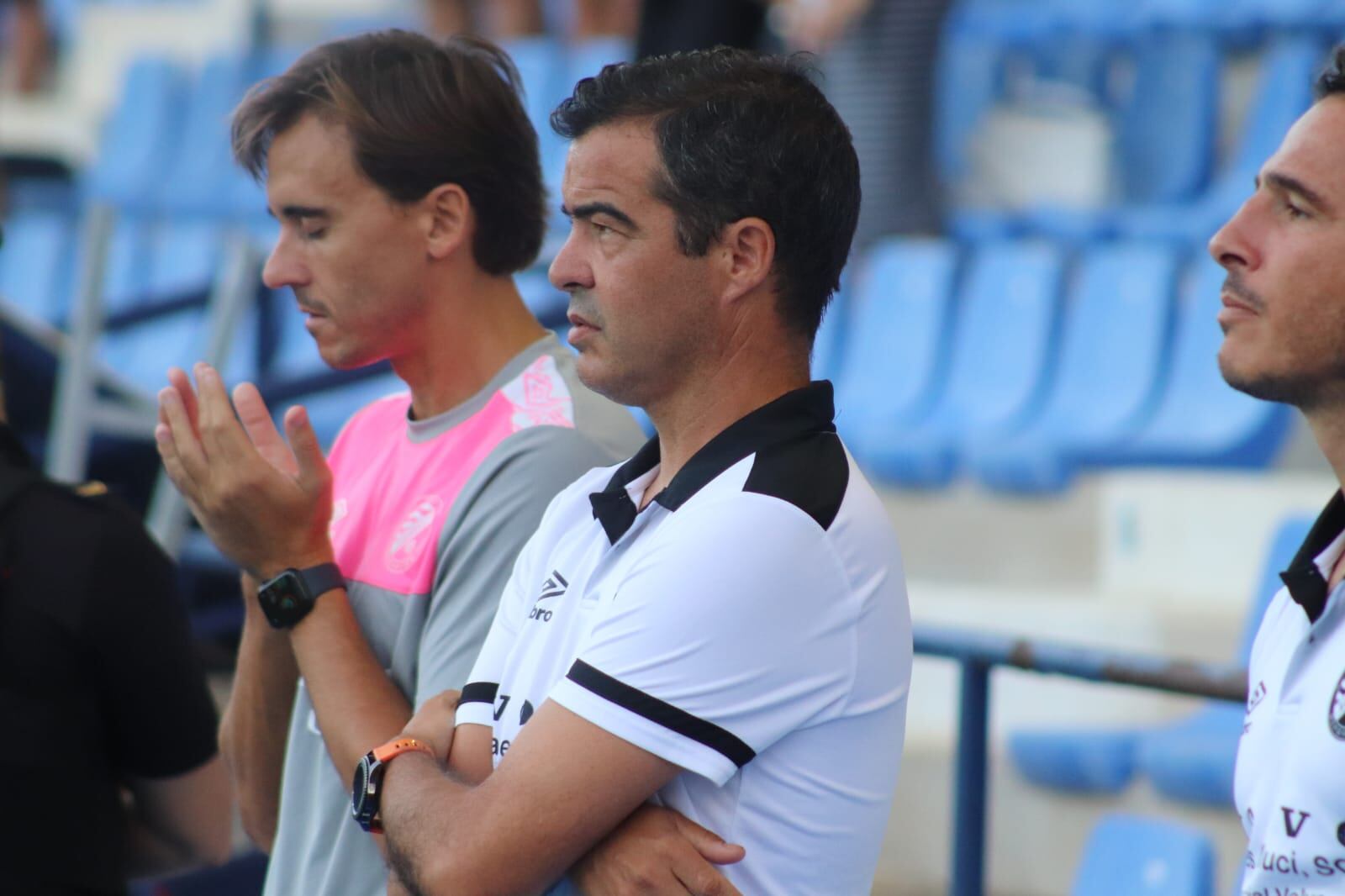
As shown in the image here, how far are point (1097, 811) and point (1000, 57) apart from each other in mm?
3763

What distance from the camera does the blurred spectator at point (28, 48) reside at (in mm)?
11055

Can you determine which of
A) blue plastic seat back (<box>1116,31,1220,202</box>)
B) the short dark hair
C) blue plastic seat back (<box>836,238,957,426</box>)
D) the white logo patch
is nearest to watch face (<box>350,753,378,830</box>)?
the white logo patch

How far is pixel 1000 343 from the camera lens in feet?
19.1

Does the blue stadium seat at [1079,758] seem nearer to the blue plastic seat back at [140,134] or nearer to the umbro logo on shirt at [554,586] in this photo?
the umbro logo on shirt at [554,586]

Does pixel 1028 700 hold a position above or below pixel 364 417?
below

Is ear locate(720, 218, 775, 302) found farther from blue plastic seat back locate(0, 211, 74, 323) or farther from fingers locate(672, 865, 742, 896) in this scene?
blue plastic seat back locate(0, 211, 74, 323)

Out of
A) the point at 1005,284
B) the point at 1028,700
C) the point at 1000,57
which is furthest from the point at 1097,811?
the point at 1000,57

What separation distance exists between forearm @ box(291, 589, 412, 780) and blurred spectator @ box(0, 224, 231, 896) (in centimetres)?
33

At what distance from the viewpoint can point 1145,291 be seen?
214 inches

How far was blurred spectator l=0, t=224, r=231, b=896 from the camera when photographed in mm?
1988

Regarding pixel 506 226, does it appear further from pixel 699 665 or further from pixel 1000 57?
pixel 1000 57

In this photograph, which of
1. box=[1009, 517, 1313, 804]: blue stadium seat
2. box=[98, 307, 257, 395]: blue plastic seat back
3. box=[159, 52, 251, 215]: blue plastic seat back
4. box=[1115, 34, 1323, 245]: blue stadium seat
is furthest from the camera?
box=[159, 52, 251, 215]: blue plastic seat back

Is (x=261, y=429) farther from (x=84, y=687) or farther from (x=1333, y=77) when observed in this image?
(x=1333, y=77)

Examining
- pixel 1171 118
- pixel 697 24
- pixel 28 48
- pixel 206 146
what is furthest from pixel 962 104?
pixel 28 48
